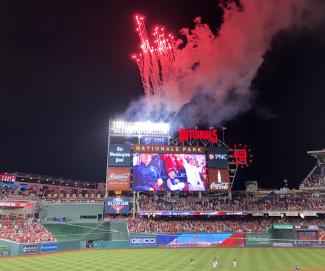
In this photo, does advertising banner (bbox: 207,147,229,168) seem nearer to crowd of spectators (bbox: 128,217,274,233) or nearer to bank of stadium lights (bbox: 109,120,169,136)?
bank of stadium lights (bbox: 109,120,169,136)

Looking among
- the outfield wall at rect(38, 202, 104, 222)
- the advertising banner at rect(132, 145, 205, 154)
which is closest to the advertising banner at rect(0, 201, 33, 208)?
the outfield wall at rect(38, 202, 104, 222)

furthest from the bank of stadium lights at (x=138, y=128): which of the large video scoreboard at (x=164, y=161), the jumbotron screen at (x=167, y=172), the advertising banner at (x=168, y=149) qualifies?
the jumbotron screen at (x=167, y=172)

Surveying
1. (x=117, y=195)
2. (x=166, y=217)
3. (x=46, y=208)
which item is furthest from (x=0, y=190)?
(x=166, y=217)

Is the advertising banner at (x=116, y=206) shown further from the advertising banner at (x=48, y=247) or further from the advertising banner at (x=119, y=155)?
the advertising banner at (x=48, y=247)

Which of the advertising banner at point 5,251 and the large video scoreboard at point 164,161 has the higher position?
the large video scoreboard at point 164,161

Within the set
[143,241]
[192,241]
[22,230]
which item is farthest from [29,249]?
[192,241]

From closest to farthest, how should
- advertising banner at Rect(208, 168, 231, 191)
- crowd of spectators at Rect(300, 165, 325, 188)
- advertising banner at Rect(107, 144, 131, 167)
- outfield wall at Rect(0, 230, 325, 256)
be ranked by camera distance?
outfield wall at Rect(0, 230, 325, 256) < advertising banner at Rect(107, 144, 131, 167) < advertising banner at Rect(208, 168, 231, 191) < crowd of spectators at Rect(300, 165, 325, 188)
